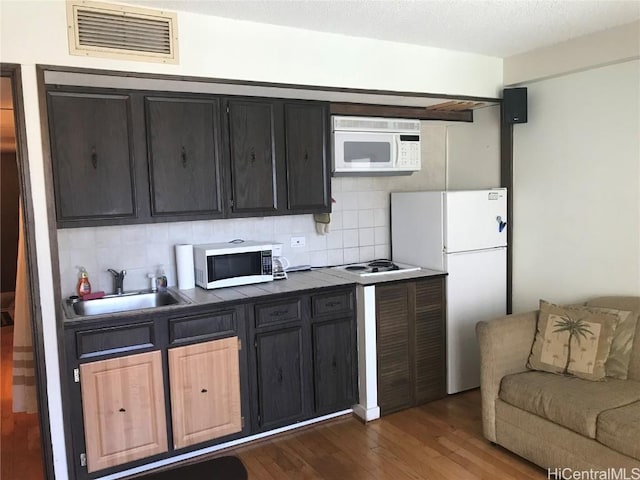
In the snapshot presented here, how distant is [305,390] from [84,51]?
2.34 m

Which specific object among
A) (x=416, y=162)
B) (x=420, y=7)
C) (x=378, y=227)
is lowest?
(x=378, y=227)

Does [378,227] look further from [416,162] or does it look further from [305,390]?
[305,390]

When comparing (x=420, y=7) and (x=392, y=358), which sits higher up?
(x=420, y=7)

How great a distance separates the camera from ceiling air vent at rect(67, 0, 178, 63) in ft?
8.26

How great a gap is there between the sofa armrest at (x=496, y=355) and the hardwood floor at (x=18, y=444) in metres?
2.57

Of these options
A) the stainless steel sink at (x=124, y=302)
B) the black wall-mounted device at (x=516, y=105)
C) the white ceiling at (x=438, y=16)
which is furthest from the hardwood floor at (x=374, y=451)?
the white ceiling at (x=438, y=16)

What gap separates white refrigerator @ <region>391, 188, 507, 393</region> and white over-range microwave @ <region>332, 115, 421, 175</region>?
0.96ft

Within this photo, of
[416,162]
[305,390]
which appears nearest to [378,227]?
[416,162]

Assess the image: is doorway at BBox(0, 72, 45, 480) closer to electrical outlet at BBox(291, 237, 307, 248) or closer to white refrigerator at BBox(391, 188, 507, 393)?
electrical outlet at BBox(291, 237, 307, 248)

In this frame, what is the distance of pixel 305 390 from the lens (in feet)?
11.1

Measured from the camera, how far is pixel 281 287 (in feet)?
11.1

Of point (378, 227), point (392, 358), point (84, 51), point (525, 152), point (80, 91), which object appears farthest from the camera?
point (378, 227)

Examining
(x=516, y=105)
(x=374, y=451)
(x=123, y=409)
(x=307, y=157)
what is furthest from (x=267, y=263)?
(x=516, y=105)

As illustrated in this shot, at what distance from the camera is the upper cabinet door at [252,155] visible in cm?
327
